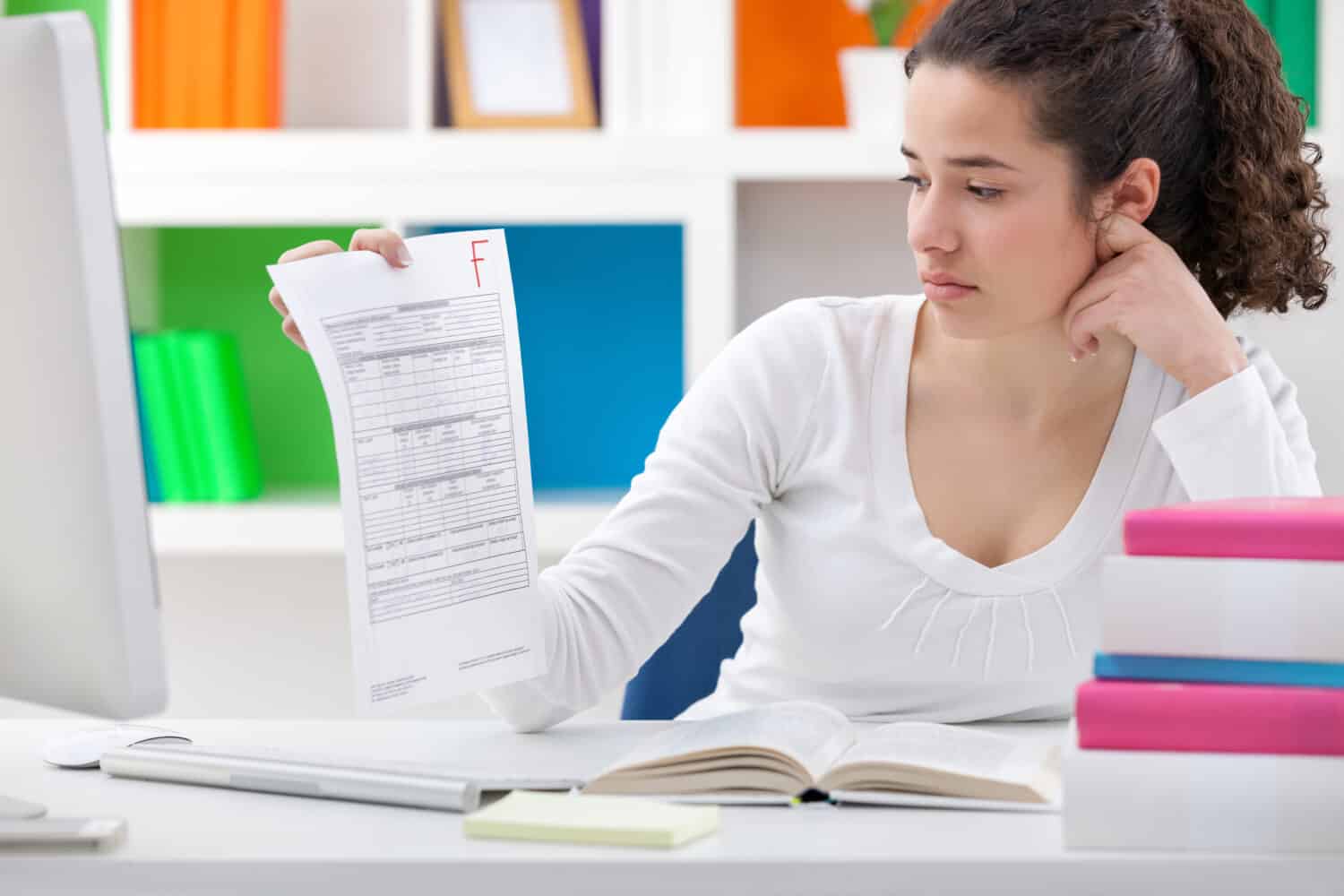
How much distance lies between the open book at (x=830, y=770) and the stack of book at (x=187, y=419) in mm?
Result: 1521

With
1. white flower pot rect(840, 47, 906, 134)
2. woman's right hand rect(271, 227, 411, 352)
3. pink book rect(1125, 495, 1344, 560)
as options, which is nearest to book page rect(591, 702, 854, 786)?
pink book rect(1125, 495, 1344, 560)

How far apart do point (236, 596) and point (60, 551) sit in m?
2.04

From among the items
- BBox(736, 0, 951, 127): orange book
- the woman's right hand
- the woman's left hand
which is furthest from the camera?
BBox(736, 0, 951, 127): orange book

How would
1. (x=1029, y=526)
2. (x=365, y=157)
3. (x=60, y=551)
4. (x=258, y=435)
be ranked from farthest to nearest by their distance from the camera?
(x=258, y=435)
(x=365, y=157)
(x=1029, y=526)
(x=60, y=551)

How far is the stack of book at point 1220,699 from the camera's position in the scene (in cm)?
84

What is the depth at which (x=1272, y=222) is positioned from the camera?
4.91 ft

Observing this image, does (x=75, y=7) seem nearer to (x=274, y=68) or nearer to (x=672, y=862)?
(x=274, y=68)

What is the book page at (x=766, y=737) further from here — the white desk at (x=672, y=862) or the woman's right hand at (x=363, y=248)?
the woman's right hand at (x=363, y=248)

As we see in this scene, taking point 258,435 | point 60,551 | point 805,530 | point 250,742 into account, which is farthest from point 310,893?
point 258,435

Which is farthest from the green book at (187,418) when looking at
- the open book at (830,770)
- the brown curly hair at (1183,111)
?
the open book at (830,770)

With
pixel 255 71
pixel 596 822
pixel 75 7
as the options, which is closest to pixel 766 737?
pixel 596 822

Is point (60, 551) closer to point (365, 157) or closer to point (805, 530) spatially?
point (805, 530)

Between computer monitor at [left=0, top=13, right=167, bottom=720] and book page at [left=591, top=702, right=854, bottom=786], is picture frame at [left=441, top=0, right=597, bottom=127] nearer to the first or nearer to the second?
book page at [left=591, top=702, right=854, bottom=786]

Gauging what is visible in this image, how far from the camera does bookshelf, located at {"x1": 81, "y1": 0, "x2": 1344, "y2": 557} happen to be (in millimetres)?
2342
